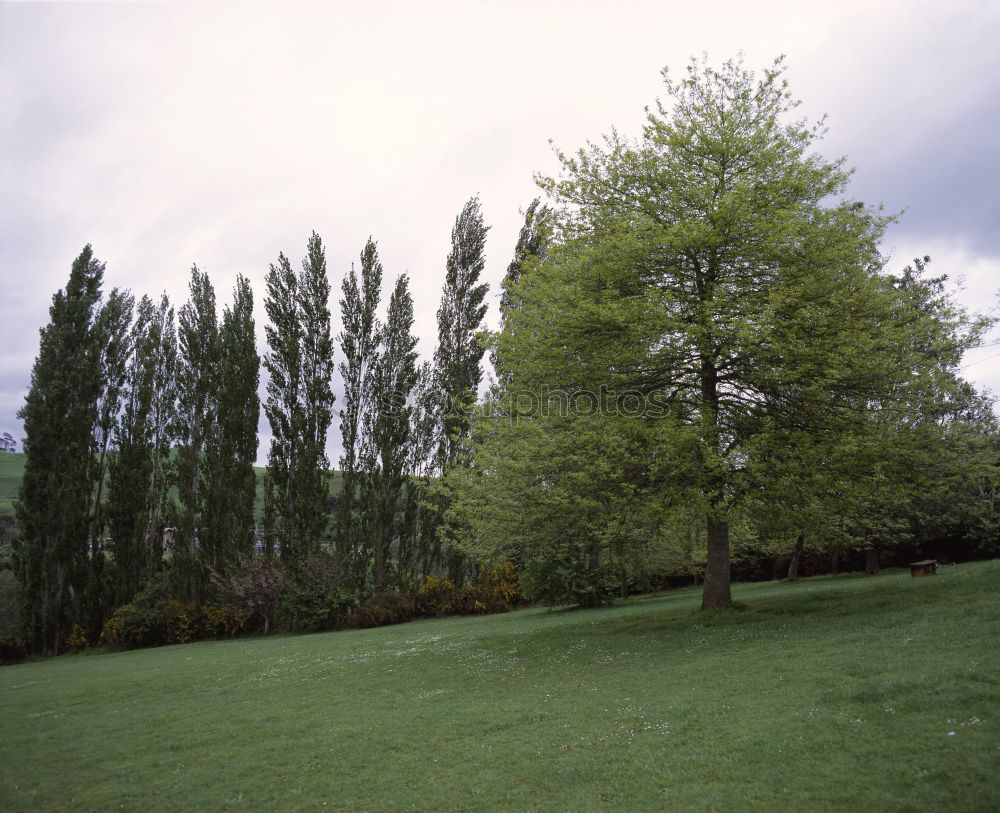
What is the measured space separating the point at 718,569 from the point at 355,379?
Result: 25.1 metres

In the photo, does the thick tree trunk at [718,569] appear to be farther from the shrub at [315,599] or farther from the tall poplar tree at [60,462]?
the tall poplar tree at [60,462]

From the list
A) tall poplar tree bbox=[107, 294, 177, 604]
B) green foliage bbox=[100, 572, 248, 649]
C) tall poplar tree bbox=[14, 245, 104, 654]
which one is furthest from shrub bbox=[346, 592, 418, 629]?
tall poplar tree bbox=[14, 245, 104, 654]

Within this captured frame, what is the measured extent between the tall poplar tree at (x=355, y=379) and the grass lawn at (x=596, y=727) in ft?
61.0

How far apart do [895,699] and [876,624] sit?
5.32 metres

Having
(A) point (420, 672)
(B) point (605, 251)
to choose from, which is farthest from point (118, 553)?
(B) point (605, 251)

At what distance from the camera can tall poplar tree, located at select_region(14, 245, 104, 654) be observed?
1169 inches

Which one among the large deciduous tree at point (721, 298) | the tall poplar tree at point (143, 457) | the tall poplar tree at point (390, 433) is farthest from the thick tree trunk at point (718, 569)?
the tall poplar tree at point (143, 457)

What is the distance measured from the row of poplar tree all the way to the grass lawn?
18.8 metres

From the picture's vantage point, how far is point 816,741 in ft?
18.9

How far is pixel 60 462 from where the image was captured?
30.8 metres

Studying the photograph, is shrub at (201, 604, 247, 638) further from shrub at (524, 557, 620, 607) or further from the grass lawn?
the grass lawn

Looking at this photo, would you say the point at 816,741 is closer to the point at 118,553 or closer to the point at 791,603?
the point at 791,603

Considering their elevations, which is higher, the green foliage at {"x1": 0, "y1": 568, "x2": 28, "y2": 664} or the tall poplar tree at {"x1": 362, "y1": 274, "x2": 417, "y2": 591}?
the tall poplar tree at {"x1": 362, "y1": 274, "x2": 417, "y2": 591}

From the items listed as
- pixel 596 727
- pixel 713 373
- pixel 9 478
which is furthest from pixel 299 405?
pixel 9 478
